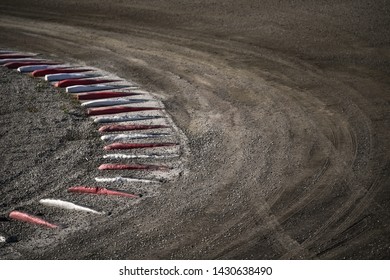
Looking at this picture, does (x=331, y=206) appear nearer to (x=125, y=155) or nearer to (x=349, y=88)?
(x=125, y=155)

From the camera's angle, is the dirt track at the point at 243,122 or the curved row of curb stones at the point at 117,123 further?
the curved row of curb stones at the point at 117,123

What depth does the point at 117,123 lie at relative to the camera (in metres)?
14.2

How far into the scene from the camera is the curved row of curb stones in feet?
38.4

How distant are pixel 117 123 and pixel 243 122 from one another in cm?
282

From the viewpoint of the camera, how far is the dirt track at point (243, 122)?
9.88 metres

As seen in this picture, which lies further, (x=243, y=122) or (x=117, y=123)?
(x=117, y=123)

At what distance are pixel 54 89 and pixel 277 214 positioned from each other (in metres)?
8.09

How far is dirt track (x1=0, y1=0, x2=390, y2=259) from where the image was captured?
9883 mm

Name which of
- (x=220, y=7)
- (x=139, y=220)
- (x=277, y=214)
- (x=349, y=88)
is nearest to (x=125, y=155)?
(x=139, y=220)

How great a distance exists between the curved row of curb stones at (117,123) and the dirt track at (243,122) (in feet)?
1.15

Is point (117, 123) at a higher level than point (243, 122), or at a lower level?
lower

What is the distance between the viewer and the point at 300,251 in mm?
9406

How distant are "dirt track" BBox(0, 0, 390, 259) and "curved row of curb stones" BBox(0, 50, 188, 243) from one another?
351mm

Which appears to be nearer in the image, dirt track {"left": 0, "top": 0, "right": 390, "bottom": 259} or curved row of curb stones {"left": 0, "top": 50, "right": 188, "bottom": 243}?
dirt track {"left": 0, "top": 0, "right": 390, "bottom": 259}
